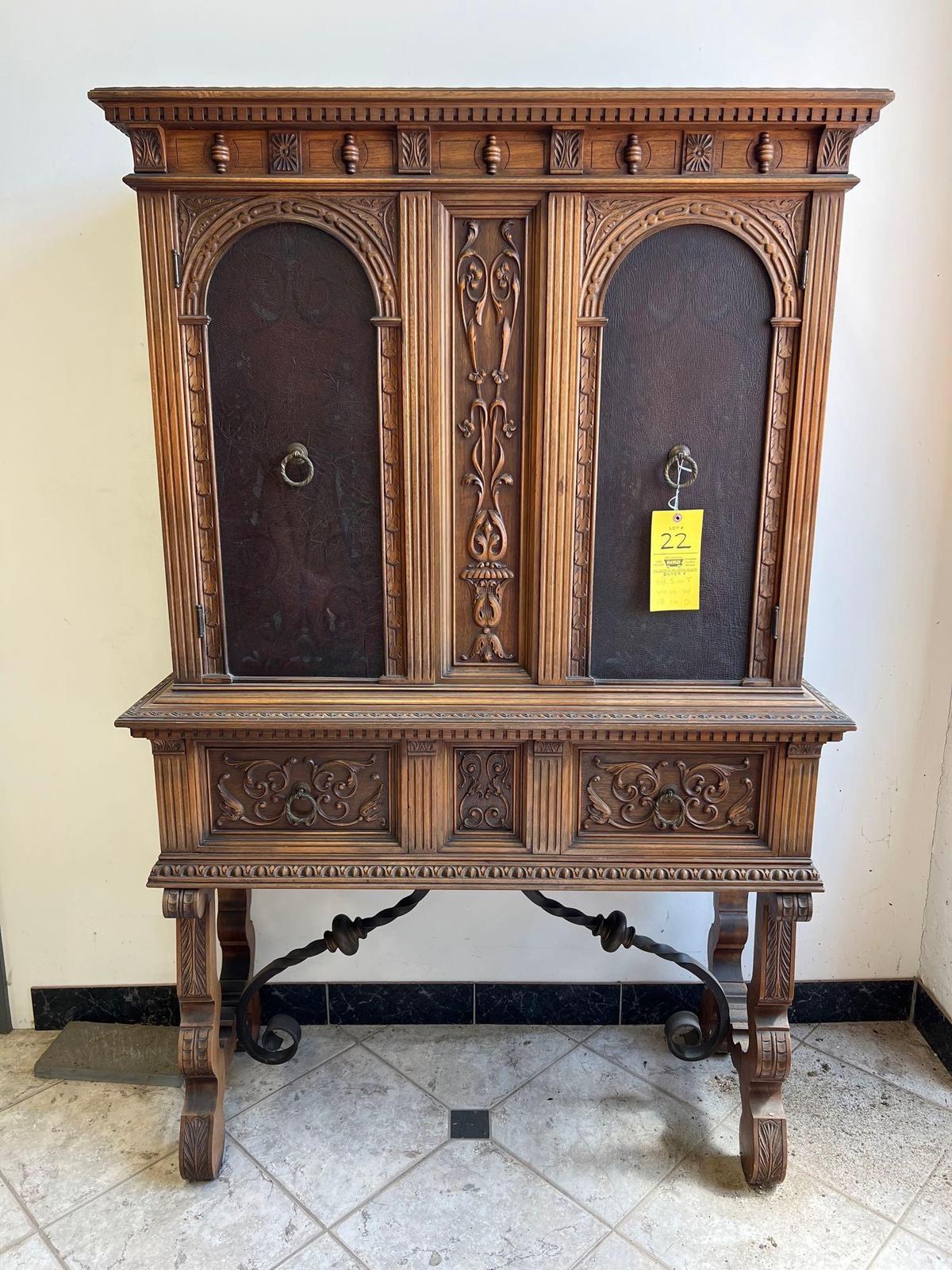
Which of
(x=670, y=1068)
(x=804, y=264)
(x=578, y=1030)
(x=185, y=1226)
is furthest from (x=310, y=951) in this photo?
(x=804, y=264)

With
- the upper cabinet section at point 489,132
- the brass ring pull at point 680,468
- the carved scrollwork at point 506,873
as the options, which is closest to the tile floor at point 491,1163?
the carved scrollwork at point 506,873

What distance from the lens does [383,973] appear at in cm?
214

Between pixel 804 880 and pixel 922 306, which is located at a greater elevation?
pixel 922 306

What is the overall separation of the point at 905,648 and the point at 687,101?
52.5 inches

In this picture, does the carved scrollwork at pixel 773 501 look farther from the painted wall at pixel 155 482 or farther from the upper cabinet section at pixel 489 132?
the painted wall at pixel 155 482

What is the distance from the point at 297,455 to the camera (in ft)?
4.66

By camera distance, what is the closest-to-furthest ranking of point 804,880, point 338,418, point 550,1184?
point 338,418 → point 804,880 → point 550,1184

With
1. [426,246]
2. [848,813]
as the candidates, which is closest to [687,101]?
[426,246]

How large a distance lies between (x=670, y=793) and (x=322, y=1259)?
1.06m

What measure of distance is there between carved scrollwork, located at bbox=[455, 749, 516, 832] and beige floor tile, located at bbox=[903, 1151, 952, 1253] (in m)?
1.10

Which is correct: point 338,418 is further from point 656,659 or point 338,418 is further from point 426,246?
point 656,659

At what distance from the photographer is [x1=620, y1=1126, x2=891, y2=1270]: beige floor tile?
1.51 meters

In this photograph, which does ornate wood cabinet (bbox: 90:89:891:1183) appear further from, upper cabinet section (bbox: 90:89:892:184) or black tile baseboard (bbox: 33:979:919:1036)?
black tile baseboard (bbox: 33:979:919:1036)

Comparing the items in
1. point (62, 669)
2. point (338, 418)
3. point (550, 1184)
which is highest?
point (338, 418)
